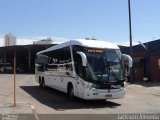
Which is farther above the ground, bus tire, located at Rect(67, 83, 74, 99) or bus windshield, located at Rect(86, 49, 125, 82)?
bus windshield, located at Rect(86, 49, 125, 82)

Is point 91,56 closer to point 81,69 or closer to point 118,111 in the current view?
point 81,69

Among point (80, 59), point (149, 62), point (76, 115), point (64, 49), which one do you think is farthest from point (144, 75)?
point (76, 115)

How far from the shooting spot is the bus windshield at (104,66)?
59.3 ft

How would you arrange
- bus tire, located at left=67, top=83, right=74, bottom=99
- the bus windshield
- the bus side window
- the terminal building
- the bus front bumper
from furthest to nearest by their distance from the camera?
the terminal building < bus tire, located at left=67, top=83, right=74, bottom=99 < the bus side window < the bus windshield < the bus front bumper

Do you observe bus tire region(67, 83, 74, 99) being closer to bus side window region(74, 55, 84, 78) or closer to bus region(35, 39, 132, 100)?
bus region(35, 39, 132, 100)

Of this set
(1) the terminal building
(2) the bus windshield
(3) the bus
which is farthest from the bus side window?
(1) the terminal building

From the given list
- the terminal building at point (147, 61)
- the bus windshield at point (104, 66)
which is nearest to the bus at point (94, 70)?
the bus windshield at point (104, 66)

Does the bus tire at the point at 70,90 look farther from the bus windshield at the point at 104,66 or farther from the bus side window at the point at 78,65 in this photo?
the bus windshield at the point at 104,66

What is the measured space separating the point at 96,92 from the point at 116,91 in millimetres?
1041

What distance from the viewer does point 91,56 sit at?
18422 millimetres

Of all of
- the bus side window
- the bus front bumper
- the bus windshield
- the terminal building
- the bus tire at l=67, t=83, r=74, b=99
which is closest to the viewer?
the bus front bumper

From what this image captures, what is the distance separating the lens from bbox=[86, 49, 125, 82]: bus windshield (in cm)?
1808

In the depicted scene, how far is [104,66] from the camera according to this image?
1831 centimetres

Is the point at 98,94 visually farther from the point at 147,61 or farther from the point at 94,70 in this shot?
the point at 147,61
